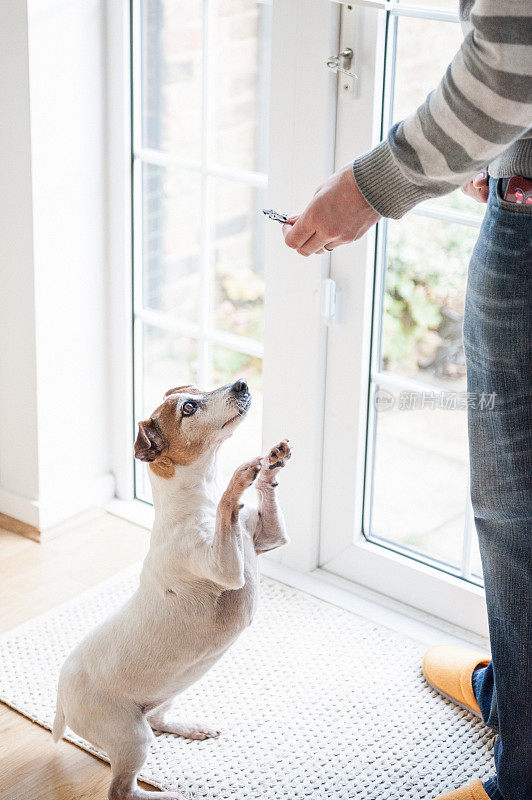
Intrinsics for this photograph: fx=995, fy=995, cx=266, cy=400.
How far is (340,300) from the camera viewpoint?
2010 millimetres

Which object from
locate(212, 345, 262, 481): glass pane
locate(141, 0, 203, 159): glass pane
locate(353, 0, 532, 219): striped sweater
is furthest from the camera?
locate(212, 345, 262, 481): glass pane

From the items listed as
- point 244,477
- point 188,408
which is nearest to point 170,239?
point 188,408

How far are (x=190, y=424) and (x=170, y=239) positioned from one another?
1341 mm

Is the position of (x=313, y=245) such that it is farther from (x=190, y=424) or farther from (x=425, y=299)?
(x=425, y=299)

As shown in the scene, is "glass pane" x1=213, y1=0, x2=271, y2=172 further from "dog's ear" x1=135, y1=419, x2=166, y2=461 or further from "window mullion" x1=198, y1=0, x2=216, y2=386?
"dog's ear" x1=135, y1=419, x2=166, y2=461

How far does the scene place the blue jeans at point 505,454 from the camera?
4.23ft

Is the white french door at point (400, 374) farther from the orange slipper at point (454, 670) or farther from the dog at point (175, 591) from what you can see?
the dog at point (175, 591)

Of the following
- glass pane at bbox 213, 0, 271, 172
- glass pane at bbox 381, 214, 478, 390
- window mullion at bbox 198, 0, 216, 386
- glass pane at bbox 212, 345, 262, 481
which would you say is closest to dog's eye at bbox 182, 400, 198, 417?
glass pane at bbox 381, 214, 478, 390

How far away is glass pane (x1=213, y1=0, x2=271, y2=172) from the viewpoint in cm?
229

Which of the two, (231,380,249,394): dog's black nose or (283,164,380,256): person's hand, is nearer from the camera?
(283,164,380,256): person's hand

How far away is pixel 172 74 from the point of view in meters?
2.37

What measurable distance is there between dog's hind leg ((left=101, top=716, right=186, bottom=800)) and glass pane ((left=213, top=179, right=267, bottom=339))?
162cm

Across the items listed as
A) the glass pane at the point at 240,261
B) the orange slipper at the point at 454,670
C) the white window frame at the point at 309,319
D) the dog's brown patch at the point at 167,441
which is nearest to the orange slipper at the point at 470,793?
the orange slipper at the point at 454,670

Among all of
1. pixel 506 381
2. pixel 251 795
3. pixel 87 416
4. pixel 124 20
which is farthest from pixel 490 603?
pixel 124 20
